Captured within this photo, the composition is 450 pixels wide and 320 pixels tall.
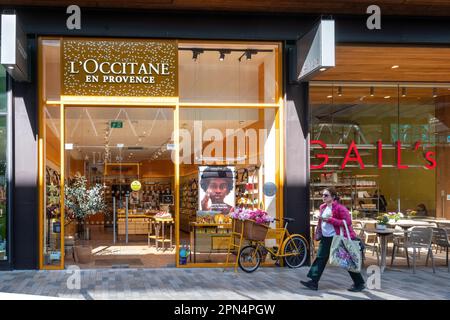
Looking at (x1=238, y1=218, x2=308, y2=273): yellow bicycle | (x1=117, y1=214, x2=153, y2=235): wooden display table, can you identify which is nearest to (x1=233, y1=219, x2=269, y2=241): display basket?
(x1=238, y1=218, x2=308, y2=273): yellow bicycle

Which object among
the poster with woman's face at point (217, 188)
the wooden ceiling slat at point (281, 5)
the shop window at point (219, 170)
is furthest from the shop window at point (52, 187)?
the poster with woman's face at point (217, 188)

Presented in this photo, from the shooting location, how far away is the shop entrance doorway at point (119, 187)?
1077cm

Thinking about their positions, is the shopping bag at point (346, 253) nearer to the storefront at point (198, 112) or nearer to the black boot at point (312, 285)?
the black boot at point (312, 285)

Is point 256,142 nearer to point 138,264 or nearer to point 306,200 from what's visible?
point 306,200

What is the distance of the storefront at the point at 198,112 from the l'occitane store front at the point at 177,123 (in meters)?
0.02

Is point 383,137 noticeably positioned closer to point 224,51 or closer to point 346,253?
point 224,51

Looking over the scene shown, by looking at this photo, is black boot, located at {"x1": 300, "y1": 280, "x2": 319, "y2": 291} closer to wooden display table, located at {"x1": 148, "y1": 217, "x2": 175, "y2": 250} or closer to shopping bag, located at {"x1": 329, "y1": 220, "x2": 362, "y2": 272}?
shopping bag, located at {"x1": 329, "y1": 220, "x2": 362, "y2": 272}

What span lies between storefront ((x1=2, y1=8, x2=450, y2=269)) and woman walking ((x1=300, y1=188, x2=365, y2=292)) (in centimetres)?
223

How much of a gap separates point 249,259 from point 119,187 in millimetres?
6141

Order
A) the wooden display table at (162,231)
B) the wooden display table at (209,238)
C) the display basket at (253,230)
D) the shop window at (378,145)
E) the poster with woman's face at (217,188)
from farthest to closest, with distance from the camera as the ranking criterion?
the wooden display table at (162,231) < the shop window at (378,145) < the poster with woman's face at (217,188) < the wooden display table at (209,238) < the display basket at (253,230)

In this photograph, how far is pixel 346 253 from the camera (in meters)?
7.64

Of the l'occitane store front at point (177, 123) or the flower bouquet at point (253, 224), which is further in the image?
the l'occitane store front at point (177, 123)

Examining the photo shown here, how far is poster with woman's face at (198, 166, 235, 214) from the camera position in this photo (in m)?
10.9

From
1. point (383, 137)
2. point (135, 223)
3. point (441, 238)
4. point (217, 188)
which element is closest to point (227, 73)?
point (217, 188)
